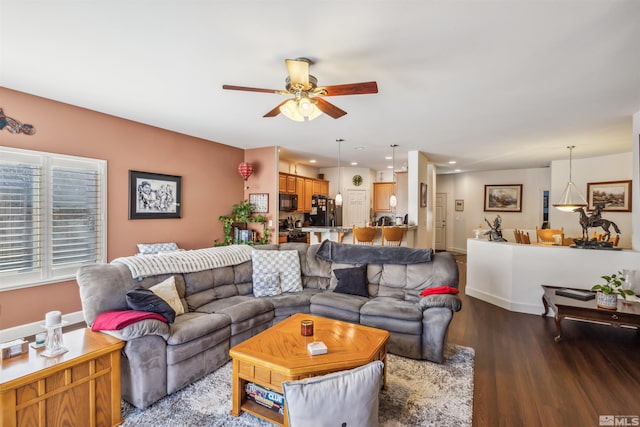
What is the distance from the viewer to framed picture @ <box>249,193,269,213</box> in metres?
5.92

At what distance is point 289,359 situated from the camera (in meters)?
1.97

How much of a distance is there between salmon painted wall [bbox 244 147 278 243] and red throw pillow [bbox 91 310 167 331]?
3635 mm

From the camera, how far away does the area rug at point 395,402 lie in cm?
200

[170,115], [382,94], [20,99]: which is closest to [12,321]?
[20,99]

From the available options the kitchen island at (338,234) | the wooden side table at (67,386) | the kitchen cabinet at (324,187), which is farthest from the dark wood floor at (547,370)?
the kitchen cabinet at (324,187)

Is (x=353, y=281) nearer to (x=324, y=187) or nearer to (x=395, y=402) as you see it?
(x=395, y=402)

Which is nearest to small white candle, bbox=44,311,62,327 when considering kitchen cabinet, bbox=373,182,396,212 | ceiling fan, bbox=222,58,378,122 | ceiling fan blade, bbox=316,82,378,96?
ceiling fan, bbox=222,58,378,122

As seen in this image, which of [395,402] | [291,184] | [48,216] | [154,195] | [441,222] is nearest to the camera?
[395,402]

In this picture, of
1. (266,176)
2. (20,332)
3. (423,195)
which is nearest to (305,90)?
(266,176)

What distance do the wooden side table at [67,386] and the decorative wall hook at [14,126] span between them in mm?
2622

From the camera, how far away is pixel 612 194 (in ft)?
21.8

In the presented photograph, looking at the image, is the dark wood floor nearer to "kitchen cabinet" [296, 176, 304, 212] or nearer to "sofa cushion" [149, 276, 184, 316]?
"sofa cushion" [149, 276, 184, 316]

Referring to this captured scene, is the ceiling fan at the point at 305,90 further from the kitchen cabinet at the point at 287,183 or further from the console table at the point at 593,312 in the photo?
the kitchen cabinet at the point at 287,183

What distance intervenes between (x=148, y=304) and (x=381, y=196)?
757 centimetres
